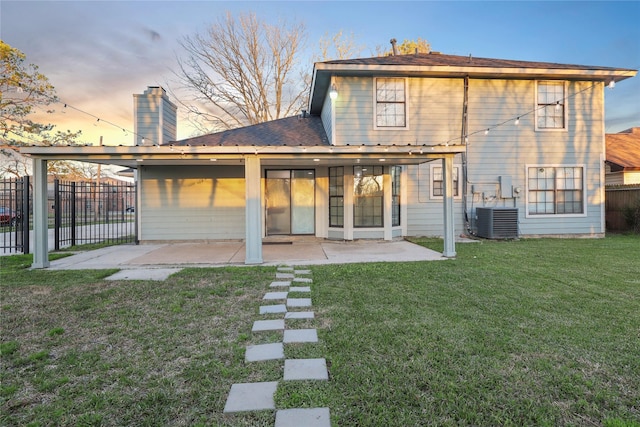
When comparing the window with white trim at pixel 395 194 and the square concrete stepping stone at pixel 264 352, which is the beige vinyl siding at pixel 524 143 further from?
the square concrete stepping stone at pixel 264 352

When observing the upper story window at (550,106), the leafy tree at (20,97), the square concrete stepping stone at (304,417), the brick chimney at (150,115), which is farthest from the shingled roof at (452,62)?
the leafy tree at (20,97)

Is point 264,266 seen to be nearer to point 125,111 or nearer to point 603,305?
point 603,305

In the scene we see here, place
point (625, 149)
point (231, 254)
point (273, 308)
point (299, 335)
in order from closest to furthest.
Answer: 1. point (299, 335)
2. point (273, 308)
3. point (231, 254)
4. point (625, 149)

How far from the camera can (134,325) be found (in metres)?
3.34

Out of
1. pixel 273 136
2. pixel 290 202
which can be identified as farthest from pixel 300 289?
pixel 273 136

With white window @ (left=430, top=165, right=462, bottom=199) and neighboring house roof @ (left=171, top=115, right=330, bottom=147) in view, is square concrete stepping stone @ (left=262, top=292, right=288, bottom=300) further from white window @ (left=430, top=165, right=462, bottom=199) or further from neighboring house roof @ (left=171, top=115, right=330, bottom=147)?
white window @ (left=430, top=165, right=462, bottom=199)

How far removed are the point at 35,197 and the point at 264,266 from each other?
419cm

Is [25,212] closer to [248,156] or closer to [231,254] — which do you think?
[231,254]

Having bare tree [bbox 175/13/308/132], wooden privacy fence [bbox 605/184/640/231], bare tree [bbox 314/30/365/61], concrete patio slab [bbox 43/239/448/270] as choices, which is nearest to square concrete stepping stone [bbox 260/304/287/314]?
concrete patio slab [bbox 43/239/448/270]

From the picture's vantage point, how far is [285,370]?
2.40m

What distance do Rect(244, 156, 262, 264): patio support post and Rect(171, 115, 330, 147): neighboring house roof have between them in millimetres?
2430

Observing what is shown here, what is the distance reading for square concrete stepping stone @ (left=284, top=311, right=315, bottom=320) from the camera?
137 inches

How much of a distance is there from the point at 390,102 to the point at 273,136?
11.2ft

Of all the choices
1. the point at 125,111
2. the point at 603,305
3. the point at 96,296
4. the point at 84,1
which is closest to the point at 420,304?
the point at 603,305
